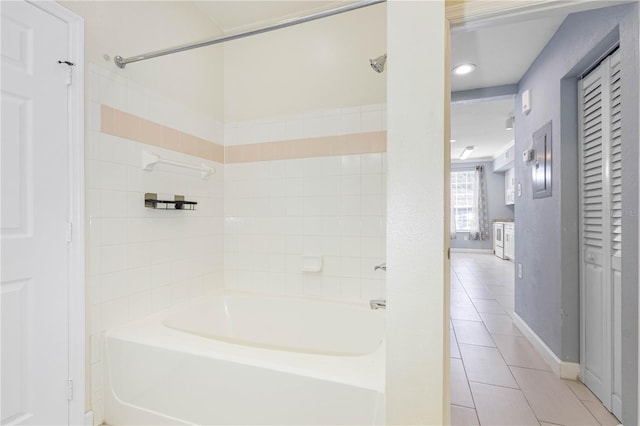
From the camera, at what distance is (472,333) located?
114 inches

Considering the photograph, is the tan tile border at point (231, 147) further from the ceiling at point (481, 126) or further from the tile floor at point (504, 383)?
the ceiling at point (481, 126)

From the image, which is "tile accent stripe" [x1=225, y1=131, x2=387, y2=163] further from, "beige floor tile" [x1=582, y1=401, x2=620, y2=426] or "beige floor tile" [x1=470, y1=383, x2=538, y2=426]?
"beige floor tile" [x1=582, y1=401, x2=620, y2=426]

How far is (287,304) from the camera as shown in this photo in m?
2.21

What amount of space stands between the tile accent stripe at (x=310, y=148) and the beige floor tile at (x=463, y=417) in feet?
5.52

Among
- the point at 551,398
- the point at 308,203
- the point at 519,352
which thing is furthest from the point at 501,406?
the point at 308,203

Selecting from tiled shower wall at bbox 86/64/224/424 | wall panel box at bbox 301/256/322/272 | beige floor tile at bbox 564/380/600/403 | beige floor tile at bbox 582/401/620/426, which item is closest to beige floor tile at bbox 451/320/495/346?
beige floor tile at bbox 564/380/600/403

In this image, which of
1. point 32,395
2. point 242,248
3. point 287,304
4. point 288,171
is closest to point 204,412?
point 32,395

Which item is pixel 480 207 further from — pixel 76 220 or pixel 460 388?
pixel 76 220

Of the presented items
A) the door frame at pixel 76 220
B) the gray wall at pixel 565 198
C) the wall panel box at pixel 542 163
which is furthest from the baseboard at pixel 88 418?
the wall panel box at pixel 542 163

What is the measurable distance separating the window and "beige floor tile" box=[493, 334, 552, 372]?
19.1 feet

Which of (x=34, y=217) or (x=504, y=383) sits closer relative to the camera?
(x=34, y=217)

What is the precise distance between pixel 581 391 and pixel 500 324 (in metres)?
1.10

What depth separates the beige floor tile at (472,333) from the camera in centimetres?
272

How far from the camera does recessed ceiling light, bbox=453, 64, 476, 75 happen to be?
285 cm
